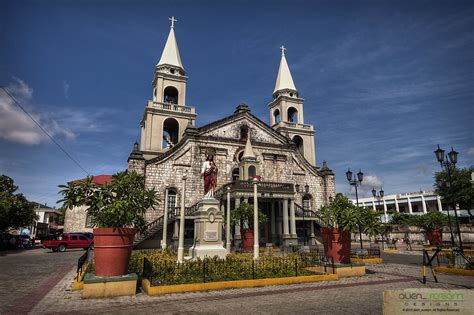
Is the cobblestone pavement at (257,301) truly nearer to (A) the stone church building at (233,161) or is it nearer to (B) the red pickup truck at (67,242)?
(A) the stone church building at (233,161)

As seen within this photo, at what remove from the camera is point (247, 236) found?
65.2 feet

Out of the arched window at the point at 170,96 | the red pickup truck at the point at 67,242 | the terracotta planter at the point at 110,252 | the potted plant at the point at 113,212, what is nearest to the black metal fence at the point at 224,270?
the terracotta planter at the point at 110,252

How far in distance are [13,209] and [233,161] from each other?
70.1ft

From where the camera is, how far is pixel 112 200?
8.94 m

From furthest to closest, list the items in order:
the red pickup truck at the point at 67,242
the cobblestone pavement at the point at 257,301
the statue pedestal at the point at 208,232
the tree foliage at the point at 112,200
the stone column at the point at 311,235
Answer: the stone column at the point at 311,235 → the red pickup truck at the point at 67,242 → the statue pedestal at the point at 208,232 → the tree foliage at the point at 112,200 → the cobblestone pavement at the point at 257,301

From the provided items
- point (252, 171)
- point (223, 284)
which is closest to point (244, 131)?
point (252, 171)

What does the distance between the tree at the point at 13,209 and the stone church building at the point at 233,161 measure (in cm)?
1137

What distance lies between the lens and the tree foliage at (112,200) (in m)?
8.64

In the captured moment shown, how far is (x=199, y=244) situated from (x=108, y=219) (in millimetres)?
5810

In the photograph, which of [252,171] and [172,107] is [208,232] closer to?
[252,171]

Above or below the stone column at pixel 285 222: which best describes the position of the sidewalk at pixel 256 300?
below

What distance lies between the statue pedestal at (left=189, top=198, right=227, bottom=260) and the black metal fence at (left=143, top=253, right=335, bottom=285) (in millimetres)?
1819

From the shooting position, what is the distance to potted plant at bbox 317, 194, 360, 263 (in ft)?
35.8

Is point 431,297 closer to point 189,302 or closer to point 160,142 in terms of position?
point 189,302
